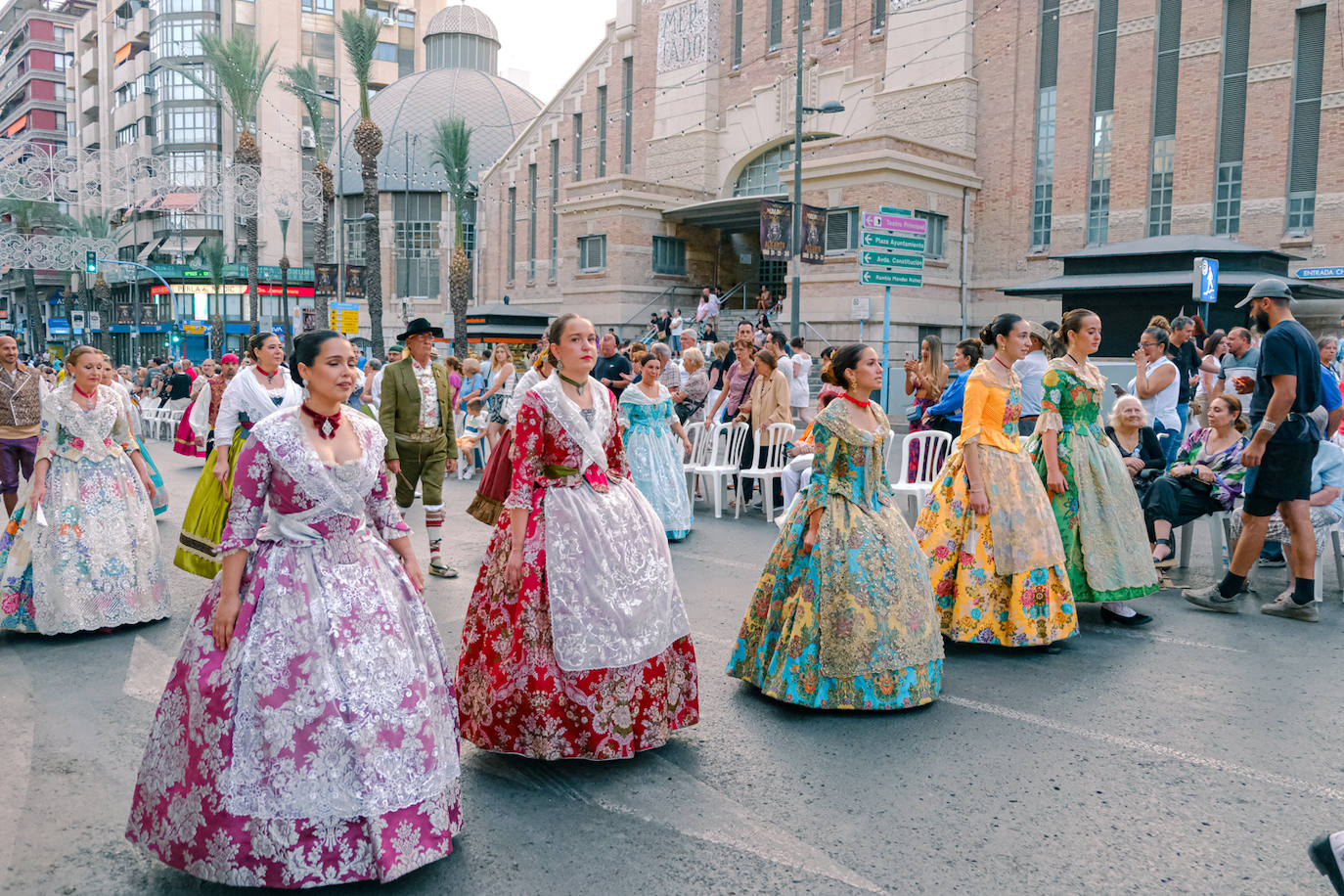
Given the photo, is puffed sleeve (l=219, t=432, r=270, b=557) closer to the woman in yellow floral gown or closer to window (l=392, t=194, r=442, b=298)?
the woman in yellow floral gown

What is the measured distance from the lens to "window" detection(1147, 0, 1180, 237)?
24.8 meters

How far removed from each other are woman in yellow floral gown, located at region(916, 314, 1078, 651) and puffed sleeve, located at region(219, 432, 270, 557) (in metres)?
3.94

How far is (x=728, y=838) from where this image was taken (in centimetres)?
373

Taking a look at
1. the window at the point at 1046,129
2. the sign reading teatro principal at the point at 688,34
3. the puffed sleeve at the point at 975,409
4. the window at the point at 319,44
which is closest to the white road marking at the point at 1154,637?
the puffed sleeve at the point at 975,409

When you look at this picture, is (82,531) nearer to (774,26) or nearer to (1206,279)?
(1206,279)

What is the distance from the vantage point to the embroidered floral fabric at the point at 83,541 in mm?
6543

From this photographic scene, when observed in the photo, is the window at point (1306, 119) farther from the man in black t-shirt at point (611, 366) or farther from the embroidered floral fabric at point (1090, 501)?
the embroidered floral fabric at point (1090, 501)

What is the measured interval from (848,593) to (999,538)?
1.42 metres

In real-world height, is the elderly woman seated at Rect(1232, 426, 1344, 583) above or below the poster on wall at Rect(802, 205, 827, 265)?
below

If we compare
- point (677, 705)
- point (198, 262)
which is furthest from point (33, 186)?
point (198, 262)

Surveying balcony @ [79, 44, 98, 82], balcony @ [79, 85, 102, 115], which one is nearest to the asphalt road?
balcony @ [79, 85, 102, 115]

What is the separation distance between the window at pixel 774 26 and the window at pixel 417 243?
23.6m

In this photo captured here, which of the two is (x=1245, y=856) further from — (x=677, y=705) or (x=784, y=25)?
(x=784, y=25)

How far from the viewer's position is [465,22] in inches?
2505
